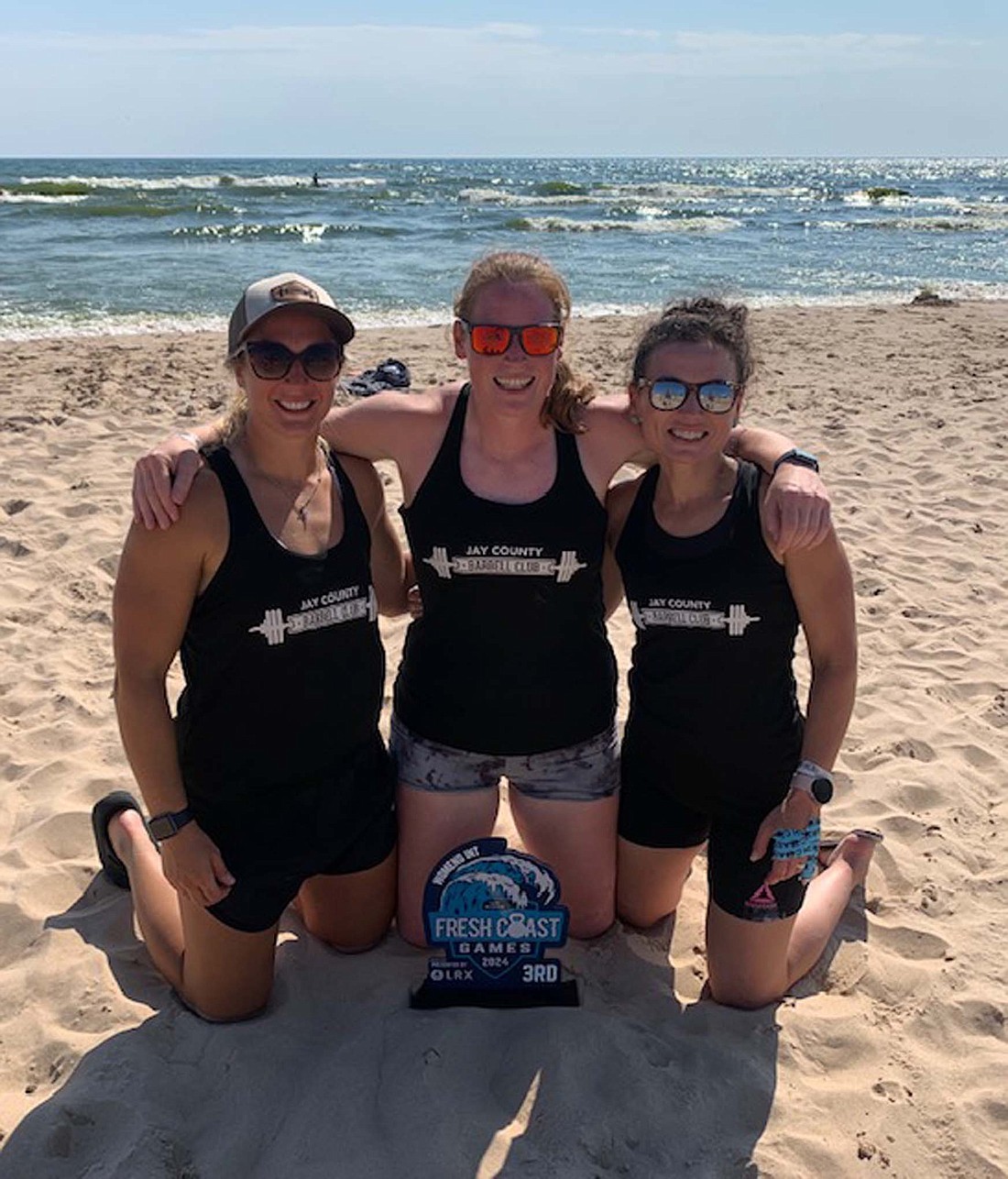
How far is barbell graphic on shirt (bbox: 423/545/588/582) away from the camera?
9.47 feet

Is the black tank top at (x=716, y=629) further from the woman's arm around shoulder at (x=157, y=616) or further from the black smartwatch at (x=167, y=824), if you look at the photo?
the black smartwatch at (x=167, y=824)

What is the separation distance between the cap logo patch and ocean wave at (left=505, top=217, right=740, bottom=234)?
26.6m

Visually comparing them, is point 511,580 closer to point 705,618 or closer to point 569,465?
point 569,465

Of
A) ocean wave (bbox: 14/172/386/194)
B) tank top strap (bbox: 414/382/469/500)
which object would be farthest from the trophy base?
ocean wave (bbox: 14/172/386/194)

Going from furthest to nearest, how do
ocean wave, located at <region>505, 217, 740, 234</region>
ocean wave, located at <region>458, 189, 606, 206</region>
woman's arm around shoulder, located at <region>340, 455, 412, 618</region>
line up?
ocean wave, located at <region>458, 189, 606, 206</region> < ocean wave, located at <region>505, 217, 740, 234</region> < woman's arm around shoulder, located at <region>340, 455, 412, 618</region>

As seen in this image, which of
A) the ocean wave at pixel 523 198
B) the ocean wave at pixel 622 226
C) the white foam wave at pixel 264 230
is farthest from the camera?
the ocean wave at pixel 523 198

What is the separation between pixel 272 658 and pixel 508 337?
107cm

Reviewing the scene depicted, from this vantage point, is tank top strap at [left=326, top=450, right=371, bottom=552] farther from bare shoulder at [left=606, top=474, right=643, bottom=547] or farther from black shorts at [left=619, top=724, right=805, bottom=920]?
black shorts at [left=619, top=724, right=805, bottom=920]

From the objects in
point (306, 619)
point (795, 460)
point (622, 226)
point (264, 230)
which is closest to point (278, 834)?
point (306, 619)

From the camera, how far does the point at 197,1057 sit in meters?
2.70

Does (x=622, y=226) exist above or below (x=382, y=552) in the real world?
below

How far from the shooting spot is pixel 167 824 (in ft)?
8.61

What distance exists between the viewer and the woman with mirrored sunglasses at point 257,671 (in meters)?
2.57

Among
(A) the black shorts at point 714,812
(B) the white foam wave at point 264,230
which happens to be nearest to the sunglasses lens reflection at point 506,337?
(A) the black shorts at point 714,812
